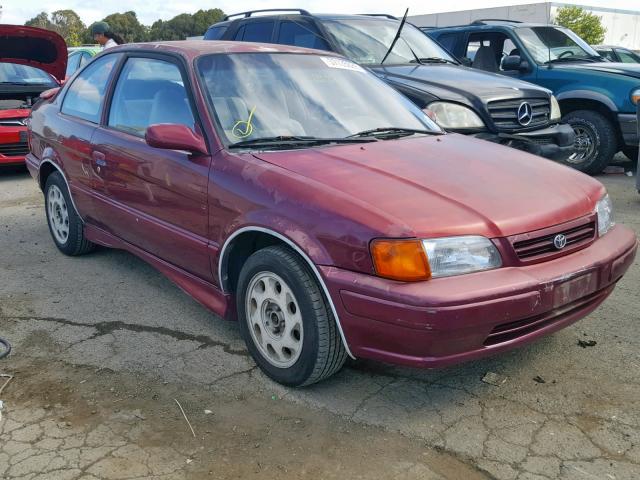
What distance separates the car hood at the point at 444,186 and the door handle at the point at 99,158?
56.0 inches

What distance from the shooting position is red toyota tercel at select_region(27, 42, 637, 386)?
8.71ft

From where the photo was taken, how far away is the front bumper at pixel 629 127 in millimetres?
7785

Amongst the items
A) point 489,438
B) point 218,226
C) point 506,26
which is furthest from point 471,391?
point 506,26

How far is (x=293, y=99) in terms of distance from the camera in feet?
12.2

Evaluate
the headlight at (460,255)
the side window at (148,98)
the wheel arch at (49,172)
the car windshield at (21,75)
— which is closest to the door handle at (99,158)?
the side window at (148,98)

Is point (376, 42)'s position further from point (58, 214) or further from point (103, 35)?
point (58, 214)

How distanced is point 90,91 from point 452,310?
338cm

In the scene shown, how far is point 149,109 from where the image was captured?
4.03m

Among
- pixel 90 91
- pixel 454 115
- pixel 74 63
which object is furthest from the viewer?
pixel 74 63

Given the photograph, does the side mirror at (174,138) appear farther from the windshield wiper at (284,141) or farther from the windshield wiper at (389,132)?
the windshield wiper at (389,132)

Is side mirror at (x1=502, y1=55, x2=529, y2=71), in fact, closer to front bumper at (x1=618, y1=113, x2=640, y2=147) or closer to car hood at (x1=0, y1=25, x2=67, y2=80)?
front bumper at (x1=618, y1=113, x2=640, y2=147)

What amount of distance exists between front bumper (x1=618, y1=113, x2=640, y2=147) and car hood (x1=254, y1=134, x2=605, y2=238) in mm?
4943

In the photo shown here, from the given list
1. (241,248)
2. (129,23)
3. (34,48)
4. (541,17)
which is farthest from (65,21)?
(241,248)

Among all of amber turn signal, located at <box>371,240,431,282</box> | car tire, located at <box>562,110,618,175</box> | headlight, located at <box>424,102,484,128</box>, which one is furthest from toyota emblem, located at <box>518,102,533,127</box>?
amber turn signal, located at <box>371,240,431,282</box>
